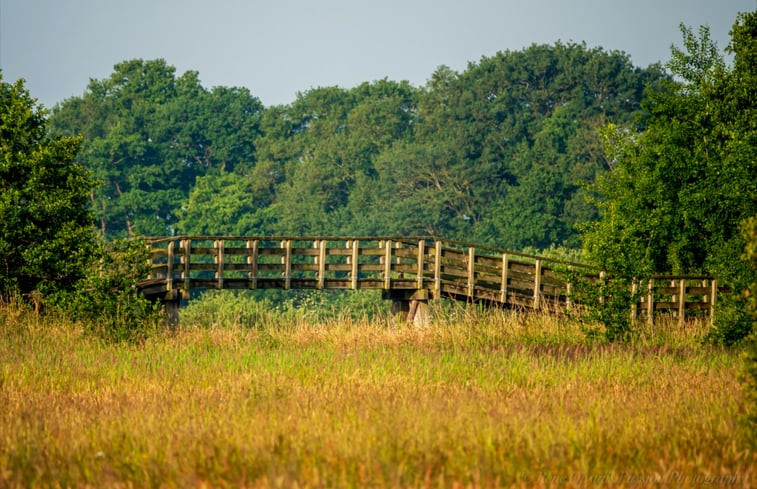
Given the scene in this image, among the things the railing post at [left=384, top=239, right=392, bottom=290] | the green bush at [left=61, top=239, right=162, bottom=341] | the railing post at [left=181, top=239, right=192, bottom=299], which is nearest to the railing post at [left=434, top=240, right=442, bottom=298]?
the railing post at [left=384, top=239, right=392, bottom=290]

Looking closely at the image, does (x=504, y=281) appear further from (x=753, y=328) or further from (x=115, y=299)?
(x=753, y=328)

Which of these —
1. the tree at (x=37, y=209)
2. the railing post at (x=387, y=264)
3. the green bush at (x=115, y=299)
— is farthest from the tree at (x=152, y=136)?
the green bush at (x=115, y=299)

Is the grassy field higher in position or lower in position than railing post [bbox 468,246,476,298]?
lower

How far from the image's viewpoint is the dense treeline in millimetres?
56500

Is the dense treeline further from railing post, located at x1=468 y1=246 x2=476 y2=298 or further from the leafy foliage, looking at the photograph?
the leafy foliage

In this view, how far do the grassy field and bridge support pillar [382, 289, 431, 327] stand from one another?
901cm

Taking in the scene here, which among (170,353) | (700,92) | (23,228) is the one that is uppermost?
(700,92)

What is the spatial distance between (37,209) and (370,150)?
44308 millimetres

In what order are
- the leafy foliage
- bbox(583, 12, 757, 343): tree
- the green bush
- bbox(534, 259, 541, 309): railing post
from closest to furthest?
1. the leafy foliage
2. the green bush
3. bbox(583, 12, 757, 343): tree
4. bbox(534, 259, 541, 309): railing post

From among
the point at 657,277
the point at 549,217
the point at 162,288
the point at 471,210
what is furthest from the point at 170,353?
the point at 471,210

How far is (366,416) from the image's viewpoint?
8.97 metres

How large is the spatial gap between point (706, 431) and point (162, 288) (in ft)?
55.4

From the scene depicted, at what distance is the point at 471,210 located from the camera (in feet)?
192

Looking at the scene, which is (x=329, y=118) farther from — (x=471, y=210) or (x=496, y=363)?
(x=496, y=363)
